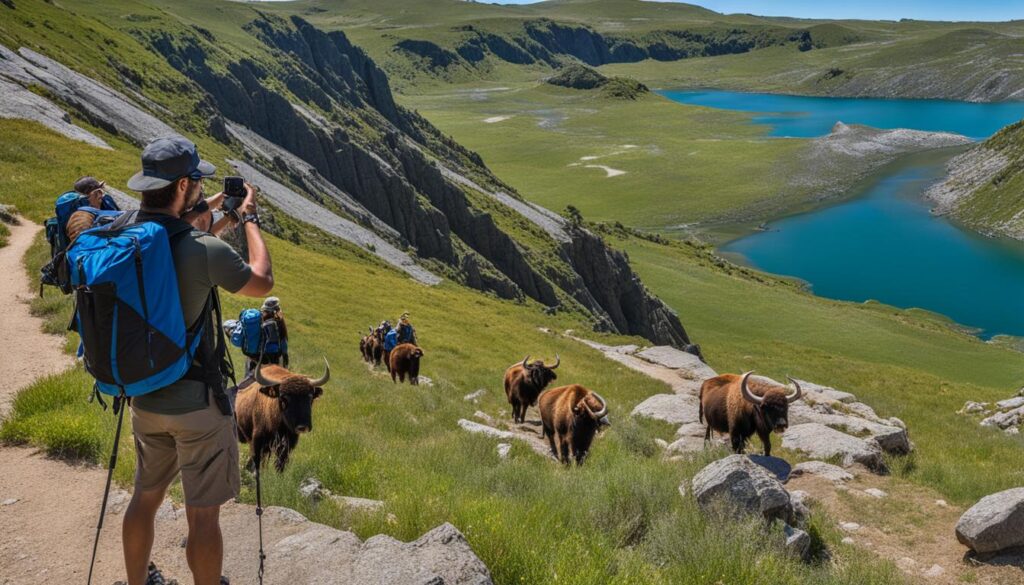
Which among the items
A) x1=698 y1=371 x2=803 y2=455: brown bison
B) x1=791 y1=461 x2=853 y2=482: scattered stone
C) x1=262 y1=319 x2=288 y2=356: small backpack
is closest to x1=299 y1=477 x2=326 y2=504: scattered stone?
x1=262 y1=319 x2=288 y2=356: small backpack

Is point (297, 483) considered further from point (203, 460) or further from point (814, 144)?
point (814, 144)

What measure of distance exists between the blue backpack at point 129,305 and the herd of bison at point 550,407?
250 cm

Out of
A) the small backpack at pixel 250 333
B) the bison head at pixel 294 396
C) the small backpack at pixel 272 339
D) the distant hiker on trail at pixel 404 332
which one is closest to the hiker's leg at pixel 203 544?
the bison head at pixel 294 396

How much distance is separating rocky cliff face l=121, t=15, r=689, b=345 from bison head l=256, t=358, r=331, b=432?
48.1 meters

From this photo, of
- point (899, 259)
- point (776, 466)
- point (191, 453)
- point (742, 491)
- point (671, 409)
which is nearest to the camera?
point (191, 453)

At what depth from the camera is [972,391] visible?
4266 centimetres

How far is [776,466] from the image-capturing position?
1315 cm

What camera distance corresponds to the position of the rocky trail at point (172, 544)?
5879 millimetres

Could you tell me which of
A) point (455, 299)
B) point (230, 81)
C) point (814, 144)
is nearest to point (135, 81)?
point (230, 81)

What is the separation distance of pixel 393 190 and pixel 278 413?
194 ft

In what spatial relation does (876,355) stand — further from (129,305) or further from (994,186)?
(994,186)

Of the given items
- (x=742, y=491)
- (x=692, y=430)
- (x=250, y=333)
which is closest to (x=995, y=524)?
(x=742, y=491)

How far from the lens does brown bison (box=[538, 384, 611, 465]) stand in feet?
45.7

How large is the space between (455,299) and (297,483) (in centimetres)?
3885
